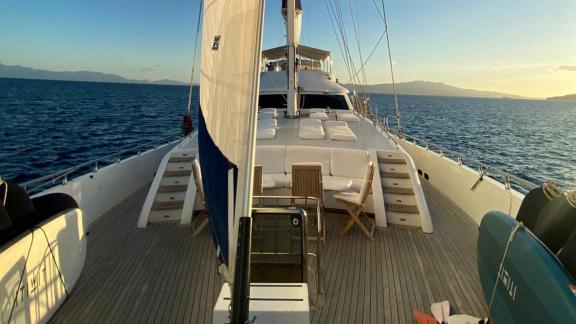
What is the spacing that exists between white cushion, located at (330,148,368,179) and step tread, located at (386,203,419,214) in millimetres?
973

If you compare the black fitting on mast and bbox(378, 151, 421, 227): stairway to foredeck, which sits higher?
the black fitting on mast

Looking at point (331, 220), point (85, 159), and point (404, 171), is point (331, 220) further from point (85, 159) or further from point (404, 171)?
point (85, 159)

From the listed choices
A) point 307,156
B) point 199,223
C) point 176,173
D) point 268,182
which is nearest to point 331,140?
point 307,156

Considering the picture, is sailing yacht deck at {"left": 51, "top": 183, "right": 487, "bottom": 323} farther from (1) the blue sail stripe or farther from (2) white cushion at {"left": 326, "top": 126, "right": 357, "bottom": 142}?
(2) white cushion at {"left": 326, "top": 126, "right": 357, "bottom": 142}

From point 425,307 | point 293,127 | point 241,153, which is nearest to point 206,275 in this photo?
point 425,307

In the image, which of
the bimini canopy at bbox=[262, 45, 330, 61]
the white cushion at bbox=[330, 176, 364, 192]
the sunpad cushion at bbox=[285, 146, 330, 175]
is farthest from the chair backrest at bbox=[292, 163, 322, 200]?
the bimini canopy at bbox=[262, 45, 330, 61]

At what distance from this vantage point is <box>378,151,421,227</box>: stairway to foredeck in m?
6.05

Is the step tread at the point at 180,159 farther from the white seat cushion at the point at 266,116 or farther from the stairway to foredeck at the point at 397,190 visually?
the stairway to foredeck at the point at 397,190

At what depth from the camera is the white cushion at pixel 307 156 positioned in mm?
7113

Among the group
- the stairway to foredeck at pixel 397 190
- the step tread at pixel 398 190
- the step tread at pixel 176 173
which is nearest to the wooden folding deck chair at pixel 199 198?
the step tread at pixel 176 173

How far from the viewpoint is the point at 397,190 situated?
21.1ft

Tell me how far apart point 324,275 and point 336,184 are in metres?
2.23

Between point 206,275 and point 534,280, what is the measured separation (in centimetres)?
342

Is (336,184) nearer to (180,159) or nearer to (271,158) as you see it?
(271,158)
